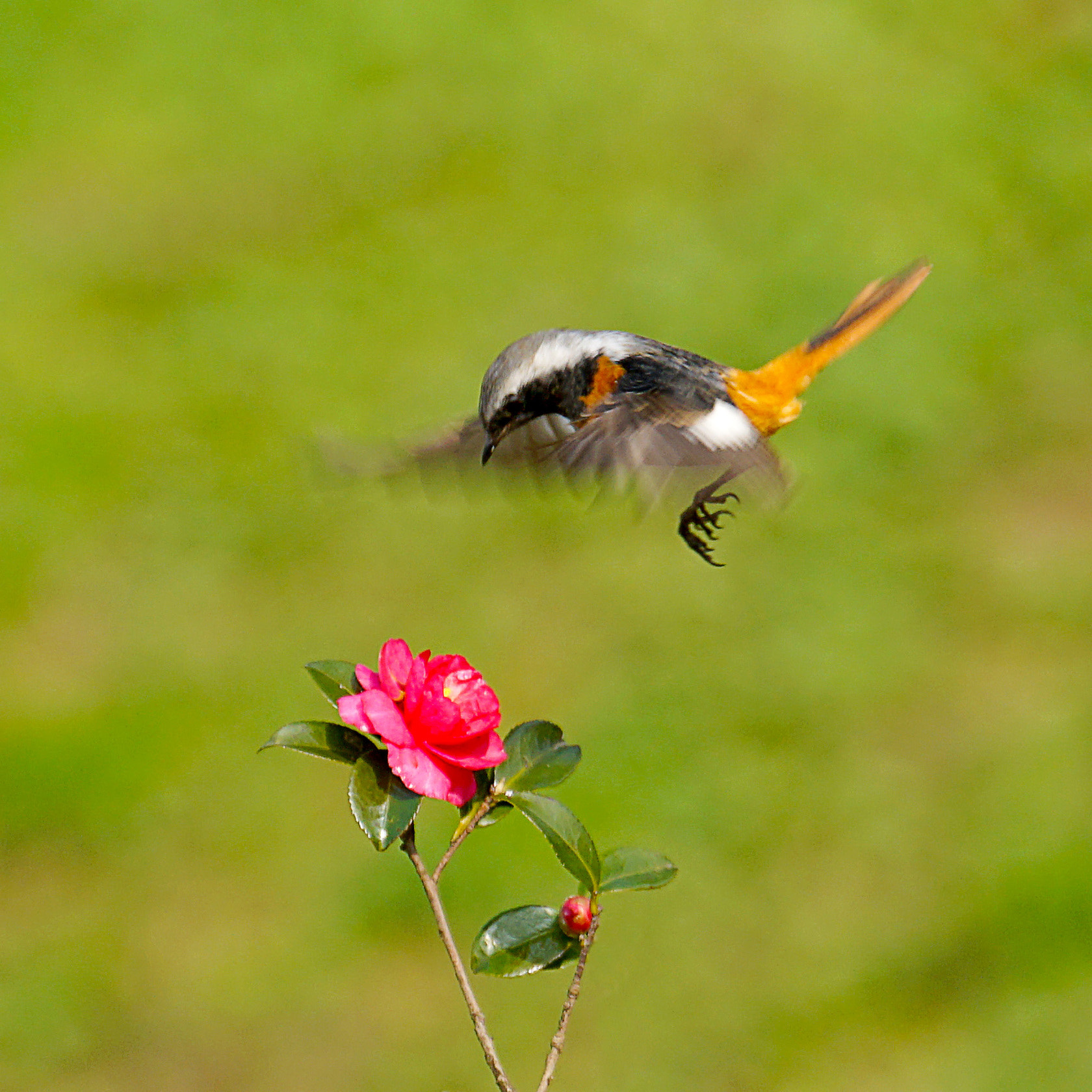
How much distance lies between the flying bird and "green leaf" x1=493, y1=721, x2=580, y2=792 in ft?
1.68

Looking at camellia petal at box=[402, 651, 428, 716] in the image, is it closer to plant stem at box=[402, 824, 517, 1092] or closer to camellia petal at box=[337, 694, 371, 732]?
camellia petal at box=[337, 694, 371, 732]

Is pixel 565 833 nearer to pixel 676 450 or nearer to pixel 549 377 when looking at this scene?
pixel 676 450

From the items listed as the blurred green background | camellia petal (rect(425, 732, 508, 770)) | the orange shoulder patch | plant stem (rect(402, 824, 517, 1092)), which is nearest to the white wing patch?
the orange shoulder patch

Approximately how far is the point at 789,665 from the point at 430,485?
7.93 ft

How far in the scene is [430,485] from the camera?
235 centimetres

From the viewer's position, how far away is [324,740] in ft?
4.68

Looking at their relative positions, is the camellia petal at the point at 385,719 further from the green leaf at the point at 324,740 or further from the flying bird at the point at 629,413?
the flying bird at the point at 629,413

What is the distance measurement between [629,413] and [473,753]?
0.92m

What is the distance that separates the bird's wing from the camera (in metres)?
2.02

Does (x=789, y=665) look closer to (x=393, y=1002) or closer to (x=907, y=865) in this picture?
(x=907, y=865)

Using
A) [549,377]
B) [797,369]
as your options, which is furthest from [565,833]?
[797,369]

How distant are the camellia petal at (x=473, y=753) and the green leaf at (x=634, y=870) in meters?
0.22

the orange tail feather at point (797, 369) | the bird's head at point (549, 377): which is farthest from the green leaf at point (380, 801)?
the orange tail feather at point (797, 369)

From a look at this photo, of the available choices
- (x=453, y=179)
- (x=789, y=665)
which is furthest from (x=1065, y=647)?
(x=453, y=179)
